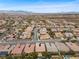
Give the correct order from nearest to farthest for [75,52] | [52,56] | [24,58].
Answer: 1. [24,58]
2. [52,56]
3. [75,52]

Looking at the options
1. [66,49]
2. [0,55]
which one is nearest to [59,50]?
[66,49]

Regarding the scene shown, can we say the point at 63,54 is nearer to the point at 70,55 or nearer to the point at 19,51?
the point at 70,55

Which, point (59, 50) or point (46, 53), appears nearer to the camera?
point (46, 53)

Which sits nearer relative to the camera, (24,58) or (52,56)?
(24,58)

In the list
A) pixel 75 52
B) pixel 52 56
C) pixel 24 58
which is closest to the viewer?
pixel 24 58

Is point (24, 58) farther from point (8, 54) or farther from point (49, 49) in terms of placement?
point (49, 49)

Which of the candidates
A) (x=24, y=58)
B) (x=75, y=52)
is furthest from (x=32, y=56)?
(x=75, y=52)

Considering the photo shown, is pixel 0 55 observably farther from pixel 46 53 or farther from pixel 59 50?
pixel 59 50

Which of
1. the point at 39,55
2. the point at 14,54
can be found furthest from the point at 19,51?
the point at 39,55
